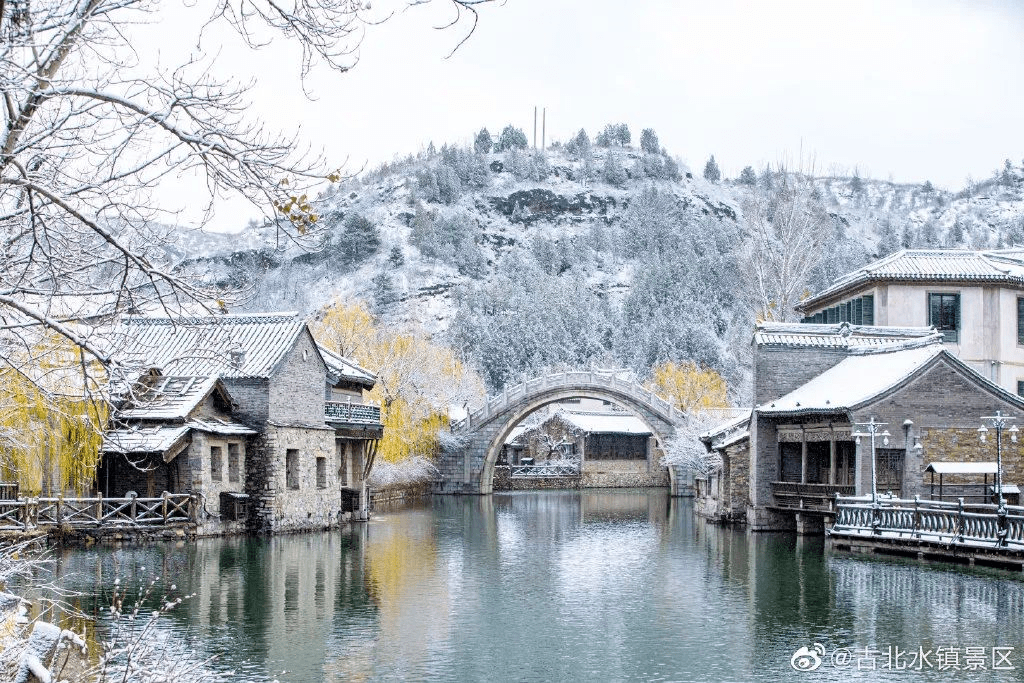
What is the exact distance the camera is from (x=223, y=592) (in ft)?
69.2

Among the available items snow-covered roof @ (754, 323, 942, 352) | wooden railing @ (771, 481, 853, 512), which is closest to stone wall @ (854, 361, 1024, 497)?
wooden railing @ (771, 481, 853, 512)

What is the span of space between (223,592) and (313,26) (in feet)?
50.8

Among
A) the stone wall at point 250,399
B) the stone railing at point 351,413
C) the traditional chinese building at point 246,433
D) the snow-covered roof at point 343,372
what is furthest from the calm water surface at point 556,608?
the snow-covered roof at point 343,372

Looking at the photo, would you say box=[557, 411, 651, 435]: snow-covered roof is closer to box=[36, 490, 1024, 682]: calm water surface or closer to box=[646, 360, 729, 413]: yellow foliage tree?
box=[646, 360, 729, 413]: yellow foliage tree

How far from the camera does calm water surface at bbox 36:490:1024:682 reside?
15.5m

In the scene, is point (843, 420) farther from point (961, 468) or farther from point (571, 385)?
point (571, 385)

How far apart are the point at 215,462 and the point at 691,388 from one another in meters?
40.5

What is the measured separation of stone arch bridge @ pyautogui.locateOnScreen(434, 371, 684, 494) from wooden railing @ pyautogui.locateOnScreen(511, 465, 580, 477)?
375 inches

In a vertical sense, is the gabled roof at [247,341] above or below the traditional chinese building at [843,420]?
above

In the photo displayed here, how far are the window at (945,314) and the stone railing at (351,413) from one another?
63.0 feet

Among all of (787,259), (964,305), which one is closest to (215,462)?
(964,305)

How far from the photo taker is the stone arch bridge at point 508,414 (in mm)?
59312

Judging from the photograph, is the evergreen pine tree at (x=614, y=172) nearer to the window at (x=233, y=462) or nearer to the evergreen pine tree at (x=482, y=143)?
the evergreen pine tree at (x=482, y=143)

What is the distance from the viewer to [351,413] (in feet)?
126
